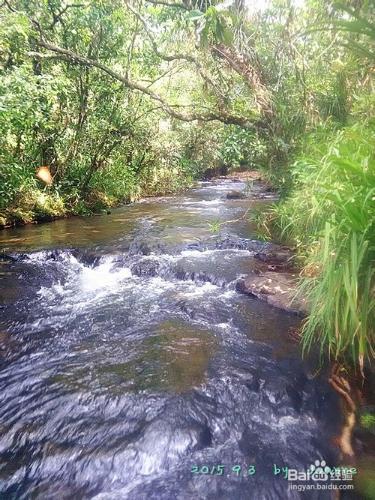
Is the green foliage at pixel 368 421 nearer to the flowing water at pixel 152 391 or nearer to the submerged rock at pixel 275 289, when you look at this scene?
the flowing water at pixel 152 391

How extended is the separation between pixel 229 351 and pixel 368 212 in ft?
6.17

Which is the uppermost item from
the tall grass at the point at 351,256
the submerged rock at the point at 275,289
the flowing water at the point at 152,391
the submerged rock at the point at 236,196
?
the tall grass at the point at 351,256

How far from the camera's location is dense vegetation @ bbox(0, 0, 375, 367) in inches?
91.5

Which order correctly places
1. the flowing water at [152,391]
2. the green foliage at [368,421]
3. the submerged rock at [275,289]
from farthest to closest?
the submerged rock at [275,289] < the green foliage at [368,421] < the flowing water at [152,391]

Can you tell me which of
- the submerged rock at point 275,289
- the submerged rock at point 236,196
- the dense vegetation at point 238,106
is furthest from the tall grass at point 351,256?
the submerged rock at point 236,196

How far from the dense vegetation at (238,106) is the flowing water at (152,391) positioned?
61 cm

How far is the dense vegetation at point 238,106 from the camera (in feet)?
7.63

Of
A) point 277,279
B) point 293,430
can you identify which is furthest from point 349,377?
point 277,279

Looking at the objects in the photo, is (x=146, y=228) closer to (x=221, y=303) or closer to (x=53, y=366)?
(x=221, y=303)

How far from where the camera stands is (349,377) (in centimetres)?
269

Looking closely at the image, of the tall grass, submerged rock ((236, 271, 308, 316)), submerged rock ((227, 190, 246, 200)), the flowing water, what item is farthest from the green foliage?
submerged rock ((227, 190, 246, 200))

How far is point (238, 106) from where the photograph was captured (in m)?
6.36

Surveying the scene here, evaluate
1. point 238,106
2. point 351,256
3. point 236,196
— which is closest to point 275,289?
point 351,256

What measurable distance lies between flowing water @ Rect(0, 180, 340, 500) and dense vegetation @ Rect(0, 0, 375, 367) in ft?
2.01
